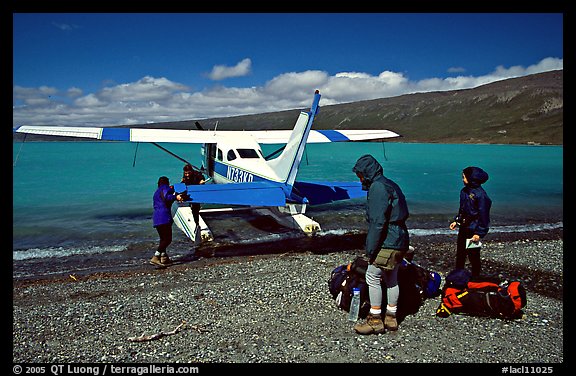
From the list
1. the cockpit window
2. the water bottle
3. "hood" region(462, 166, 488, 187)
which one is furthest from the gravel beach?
the cockpit window

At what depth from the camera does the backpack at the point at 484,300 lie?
4531 millimetres

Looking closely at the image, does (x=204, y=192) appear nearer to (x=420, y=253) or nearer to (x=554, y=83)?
(x=420, y=253)

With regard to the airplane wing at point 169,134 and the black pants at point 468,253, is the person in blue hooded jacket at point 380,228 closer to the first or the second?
the black pants at point 468,253

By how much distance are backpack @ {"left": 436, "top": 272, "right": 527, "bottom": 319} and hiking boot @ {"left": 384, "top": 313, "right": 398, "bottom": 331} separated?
732mm

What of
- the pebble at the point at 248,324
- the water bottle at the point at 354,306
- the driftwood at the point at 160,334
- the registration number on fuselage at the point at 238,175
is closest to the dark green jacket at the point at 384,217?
the water bottle at the point at 354,306

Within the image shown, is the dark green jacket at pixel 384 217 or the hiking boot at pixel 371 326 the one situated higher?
the dark green jacket at pixel 384 217

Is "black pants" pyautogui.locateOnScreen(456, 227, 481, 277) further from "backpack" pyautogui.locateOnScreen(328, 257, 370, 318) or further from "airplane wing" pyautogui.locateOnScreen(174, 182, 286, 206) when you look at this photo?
"airplane wing" pyautogui.locateOnScreen(174, 182, 286, 206)

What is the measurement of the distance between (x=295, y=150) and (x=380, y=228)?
14.5ft

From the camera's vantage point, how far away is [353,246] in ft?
29.1

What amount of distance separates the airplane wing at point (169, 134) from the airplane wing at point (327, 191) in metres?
3.48

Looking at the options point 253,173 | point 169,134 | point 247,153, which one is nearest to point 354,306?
point 253,173
